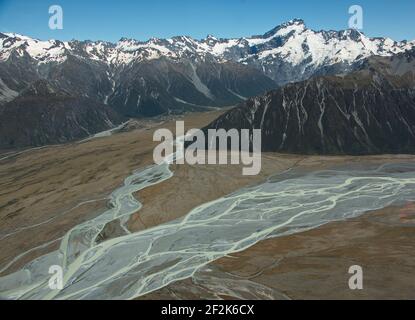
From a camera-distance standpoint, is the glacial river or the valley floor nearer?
the valley floor

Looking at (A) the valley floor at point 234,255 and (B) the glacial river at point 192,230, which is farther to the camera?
(B) the glacial river at point 192,230

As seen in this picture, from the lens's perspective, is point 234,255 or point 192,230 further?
point 192,230

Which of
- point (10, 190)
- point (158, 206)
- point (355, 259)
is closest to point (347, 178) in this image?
point (158, 206)

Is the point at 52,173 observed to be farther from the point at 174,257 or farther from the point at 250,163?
the point at 174,257

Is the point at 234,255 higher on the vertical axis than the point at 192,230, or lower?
lower
